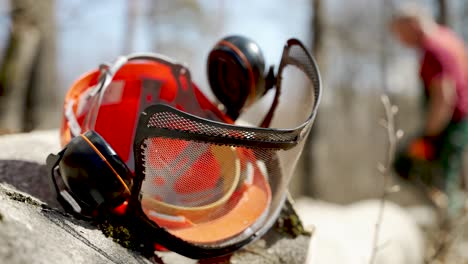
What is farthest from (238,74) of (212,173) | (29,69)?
(29,69)

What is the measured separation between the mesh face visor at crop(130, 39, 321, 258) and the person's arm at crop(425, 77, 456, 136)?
7.45 ft

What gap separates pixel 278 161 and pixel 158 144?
0.46 m

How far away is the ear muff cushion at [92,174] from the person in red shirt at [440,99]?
9.90 feet

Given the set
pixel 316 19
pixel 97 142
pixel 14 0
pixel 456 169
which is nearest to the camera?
pixel 97 142

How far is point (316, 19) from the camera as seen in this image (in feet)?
25.8

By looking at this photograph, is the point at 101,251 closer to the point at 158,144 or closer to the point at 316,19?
the point at 158,144

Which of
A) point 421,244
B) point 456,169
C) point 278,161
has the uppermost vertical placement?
point 278,161

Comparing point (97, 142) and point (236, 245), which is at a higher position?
point (97, 142)

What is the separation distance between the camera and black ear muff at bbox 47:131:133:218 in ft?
3.98

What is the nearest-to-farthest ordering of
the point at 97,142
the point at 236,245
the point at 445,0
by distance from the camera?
the point at 97,142
the point at 236,245
the point at 445,0

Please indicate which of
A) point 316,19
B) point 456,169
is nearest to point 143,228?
point 456,169

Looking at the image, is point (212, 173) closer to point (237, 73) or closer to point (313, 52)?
point (237, 73)

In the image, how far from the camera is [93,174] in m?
1.21

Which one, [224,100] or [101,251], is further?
[224,100]
